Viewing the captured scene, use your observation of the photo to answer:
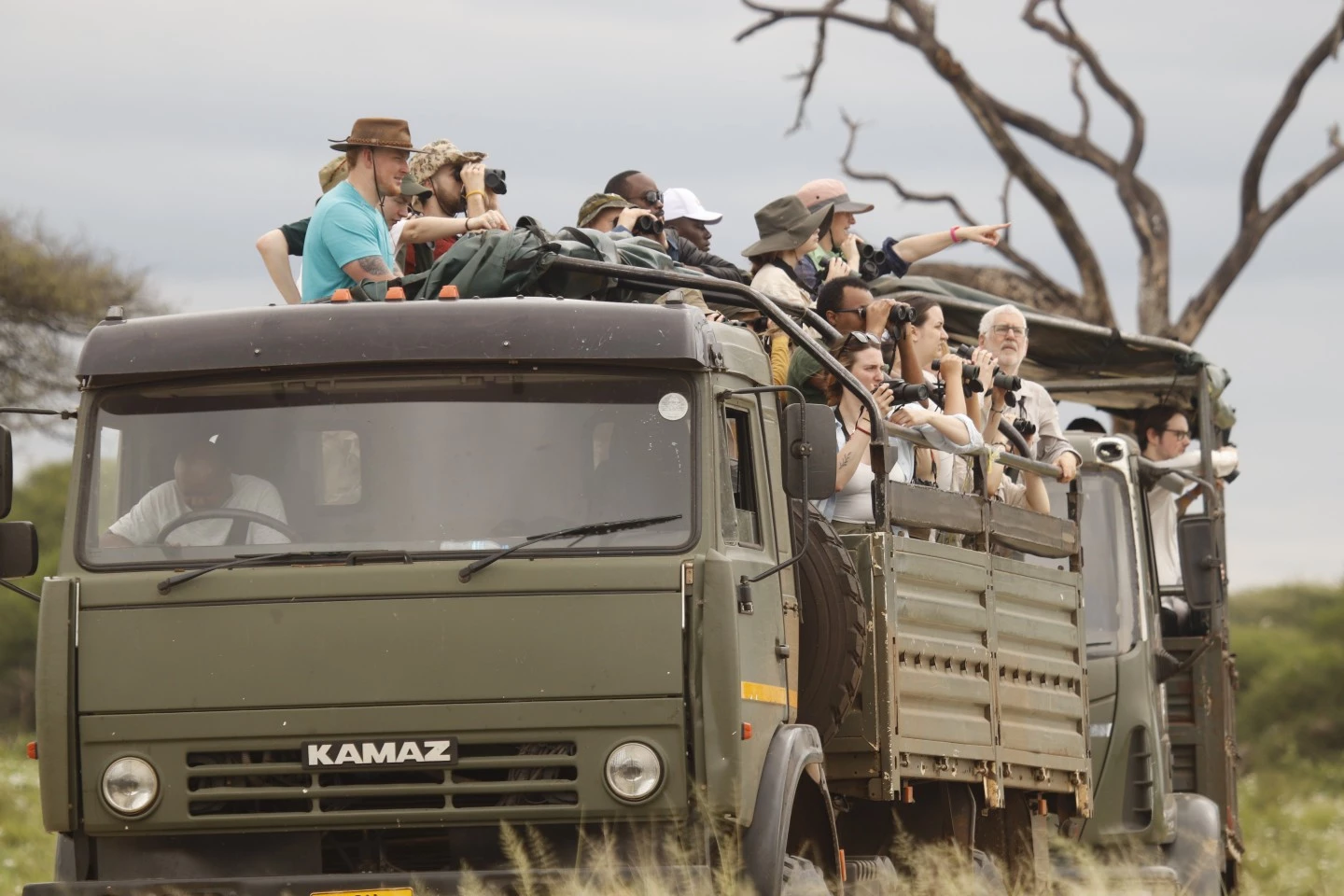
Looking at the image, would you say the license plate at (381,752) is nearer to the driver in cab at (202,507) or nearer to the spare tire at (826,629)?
the driver in cab at (202,507)

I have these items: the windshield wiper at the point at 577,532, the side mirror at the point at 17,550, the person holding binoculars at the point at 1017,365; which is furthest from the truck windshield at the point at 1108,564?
the side mirror at the point at 17,550

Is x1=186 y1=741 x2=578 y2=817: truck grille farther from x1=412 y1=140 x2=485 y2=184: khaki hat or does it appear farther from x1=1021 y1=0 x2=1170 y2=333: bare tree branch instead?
x1=1021 y1=0 x2=1170 y2=333: bare tree branch

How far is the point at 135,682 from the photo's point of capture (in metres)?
7.64

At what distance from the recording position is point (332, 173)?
10.6 meters

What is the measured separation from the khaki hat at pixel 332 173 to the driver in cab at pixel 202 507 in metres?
2.90

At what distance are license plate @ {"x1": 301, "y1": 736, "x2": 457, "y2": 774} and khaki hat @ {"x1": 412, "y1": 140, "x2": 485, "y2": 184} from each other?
3445mm

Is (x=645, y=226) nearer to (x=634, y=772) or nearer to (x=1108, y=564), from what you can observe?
(x=1108, y=564)

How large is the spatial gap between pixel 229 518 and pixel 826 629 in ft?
7.59

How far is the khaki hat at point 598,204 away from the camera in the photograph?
36.5ft

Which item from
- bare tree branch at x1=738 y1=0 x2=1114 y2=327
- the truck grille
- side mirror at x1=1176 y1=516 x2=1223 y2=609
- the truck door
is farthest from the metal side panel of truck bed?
bare tree branch at x1=738 y1=0 x2=1114 y2=327

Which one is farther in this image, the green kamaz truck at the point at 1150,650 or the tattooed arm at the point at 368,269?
the green kamaz truck at the point at 1150,650

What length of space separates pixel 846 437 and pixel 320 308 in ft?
8.45

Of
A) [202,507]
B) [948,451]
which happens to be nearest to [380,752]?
[202,507]

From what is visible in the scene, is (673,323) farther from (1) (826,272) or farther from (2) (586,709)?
(1) (826,272)
